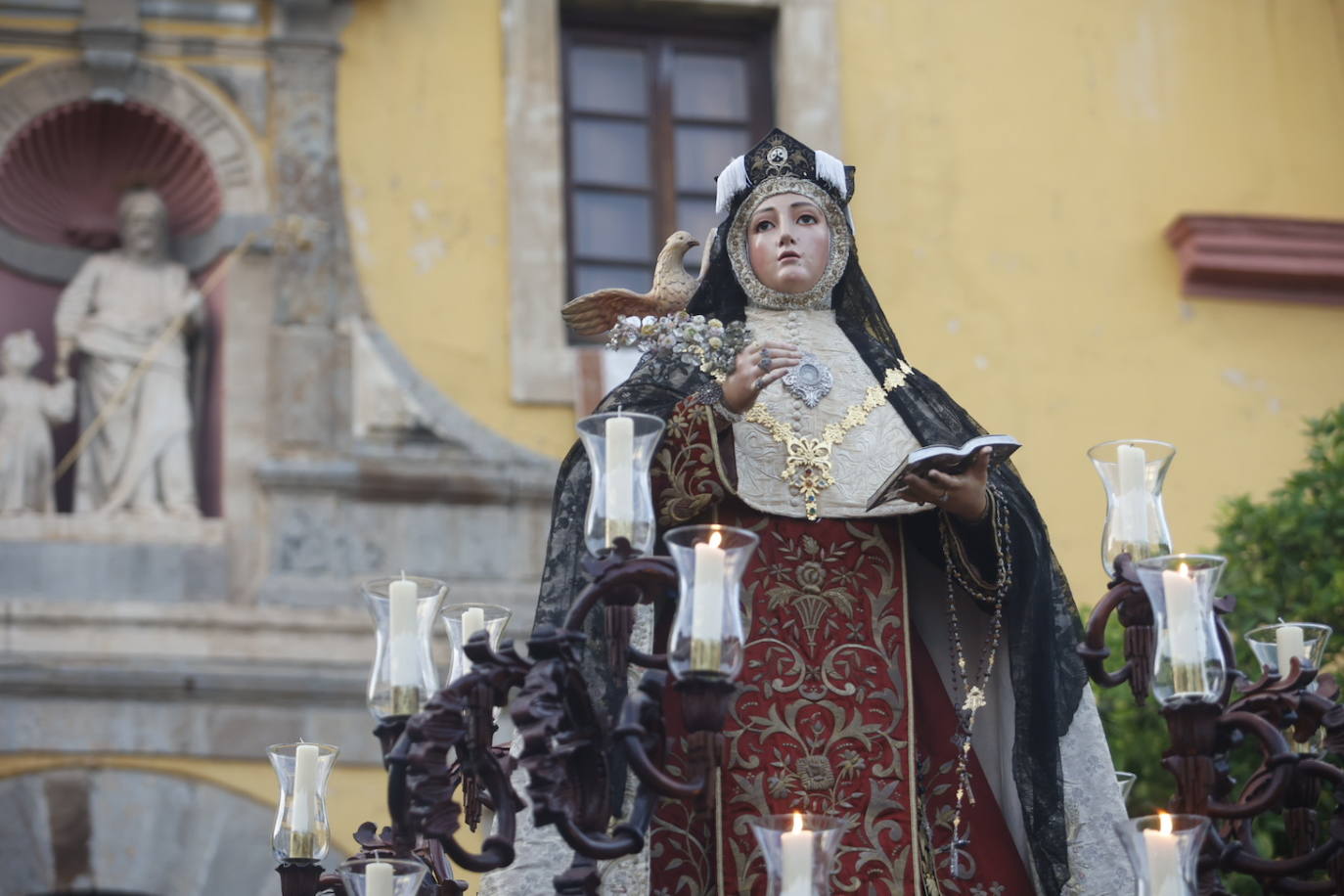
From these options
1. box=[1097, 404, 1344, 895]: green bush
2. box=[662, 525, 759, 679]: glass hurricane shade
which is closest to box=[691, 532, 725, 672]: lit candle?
box=[662, 525, 759, 679]: glass hurricane shade

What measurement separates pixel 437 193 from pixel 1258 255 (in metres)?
3.49

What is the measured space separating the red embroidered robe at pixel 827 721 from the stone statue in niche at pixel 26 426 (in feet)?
15.5

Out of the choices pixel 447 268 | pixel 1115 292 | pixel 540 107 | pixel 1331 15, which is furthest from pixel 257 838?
pixel 1331 15

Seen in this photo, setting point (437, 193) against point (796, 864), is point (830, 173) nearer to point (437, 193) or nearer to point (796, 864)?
point (796, 864)

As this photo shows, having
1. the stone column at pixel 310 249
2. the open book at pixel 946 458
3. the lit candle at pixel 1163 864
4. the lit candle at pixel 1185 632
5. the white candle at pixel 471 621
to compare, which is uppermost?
the stone column at pixel 310 249

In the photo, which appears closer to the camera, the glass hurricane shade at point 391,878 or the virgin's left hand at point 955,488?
the glass hurricane shade at point 391,878

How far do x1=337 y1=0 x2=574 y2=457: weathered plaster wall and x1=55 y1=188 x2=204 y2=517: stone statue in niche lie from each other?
2.58ft

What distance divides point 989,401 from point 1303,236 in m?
1.64

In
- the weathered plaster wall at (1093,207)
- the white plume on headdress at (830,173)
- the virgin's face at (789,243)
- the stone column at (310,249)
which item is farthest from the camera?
the weathered plaster wall at (1093,207)

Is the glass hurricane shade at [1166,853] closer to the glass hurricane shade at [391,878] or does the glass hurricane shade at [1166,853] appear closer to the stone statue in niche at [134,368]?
the glass hurricane shade at [391,878]

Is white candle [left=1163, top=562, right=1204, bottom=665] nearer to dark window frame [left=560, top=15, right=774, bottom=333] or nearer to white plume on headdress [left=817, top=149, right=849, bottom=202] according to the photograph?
white plume on headdress [left=817, top=149, right=849, bottom=202]

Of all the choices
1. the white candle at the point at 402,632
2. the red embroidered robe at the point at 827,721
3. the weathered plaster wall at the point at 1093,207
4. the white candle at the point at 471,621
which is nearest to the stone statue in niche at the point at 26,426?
the weathered plaster wall at the point at 1093,207

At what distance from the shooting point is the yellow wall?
10086 mm

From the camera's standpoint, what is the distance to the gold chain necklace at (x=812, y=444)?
205 inches
